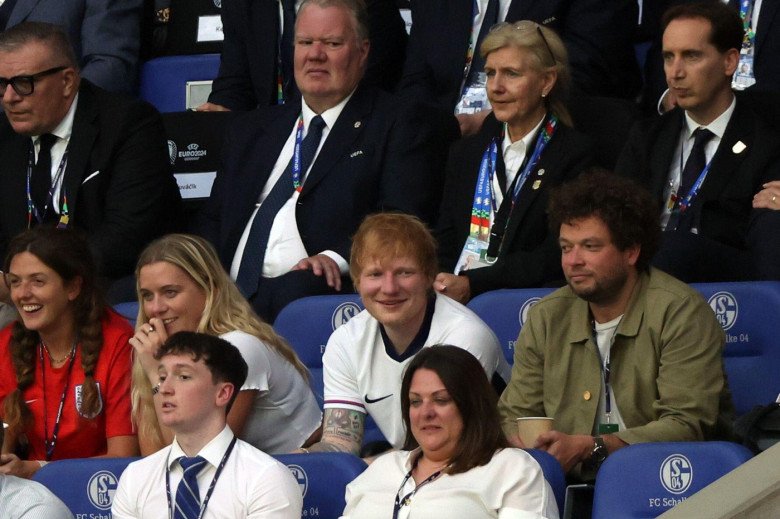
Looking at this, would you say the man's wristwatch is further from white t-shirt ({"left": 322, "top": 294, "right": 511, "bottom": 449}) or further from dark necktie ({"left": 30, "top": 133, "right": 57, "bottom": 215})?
dark necktie ({"left": 30, "top": 133, "right": 57, "bottom": 215})

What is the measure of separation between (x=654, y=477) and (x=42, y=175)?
280 cm

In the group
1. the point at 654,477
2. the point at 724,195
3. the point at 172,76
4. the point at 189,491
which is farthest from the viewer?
the point at 172,76

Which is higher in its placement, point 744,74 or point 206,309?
point 744,74

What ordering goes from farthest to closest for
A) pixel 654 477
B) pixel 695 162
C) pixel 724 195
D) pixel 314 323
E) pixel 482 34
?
pixel 482 34, pixel 695 162, pixel 724 195, pixel 314 323, pixel 654 477

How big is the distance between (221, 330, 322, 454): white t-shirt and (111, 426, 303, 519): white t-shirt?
417 millimetres

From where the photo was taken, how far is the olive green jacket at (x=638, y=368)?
342 cm

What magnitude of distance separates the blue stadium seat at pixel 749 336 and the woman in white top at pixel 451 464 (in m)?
1.04

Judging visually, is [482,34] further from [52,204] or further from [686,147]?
[52,204]

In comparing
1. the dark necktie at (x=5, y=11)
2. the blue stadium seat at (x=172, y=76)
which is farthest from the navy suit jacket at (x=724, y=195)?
the dark necktie at (x=5, y=11)

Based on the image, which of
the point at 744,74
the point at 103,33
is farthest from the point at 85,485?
the point at 103,33

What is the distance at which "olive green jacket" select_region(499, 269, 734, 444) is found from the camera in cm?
342

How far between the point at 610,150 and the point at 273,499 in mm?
2290

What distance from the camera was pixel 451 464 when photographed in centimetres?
301

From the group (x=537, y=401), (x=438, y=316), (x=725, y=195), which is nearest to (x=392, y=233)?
(x=438, y=316)
